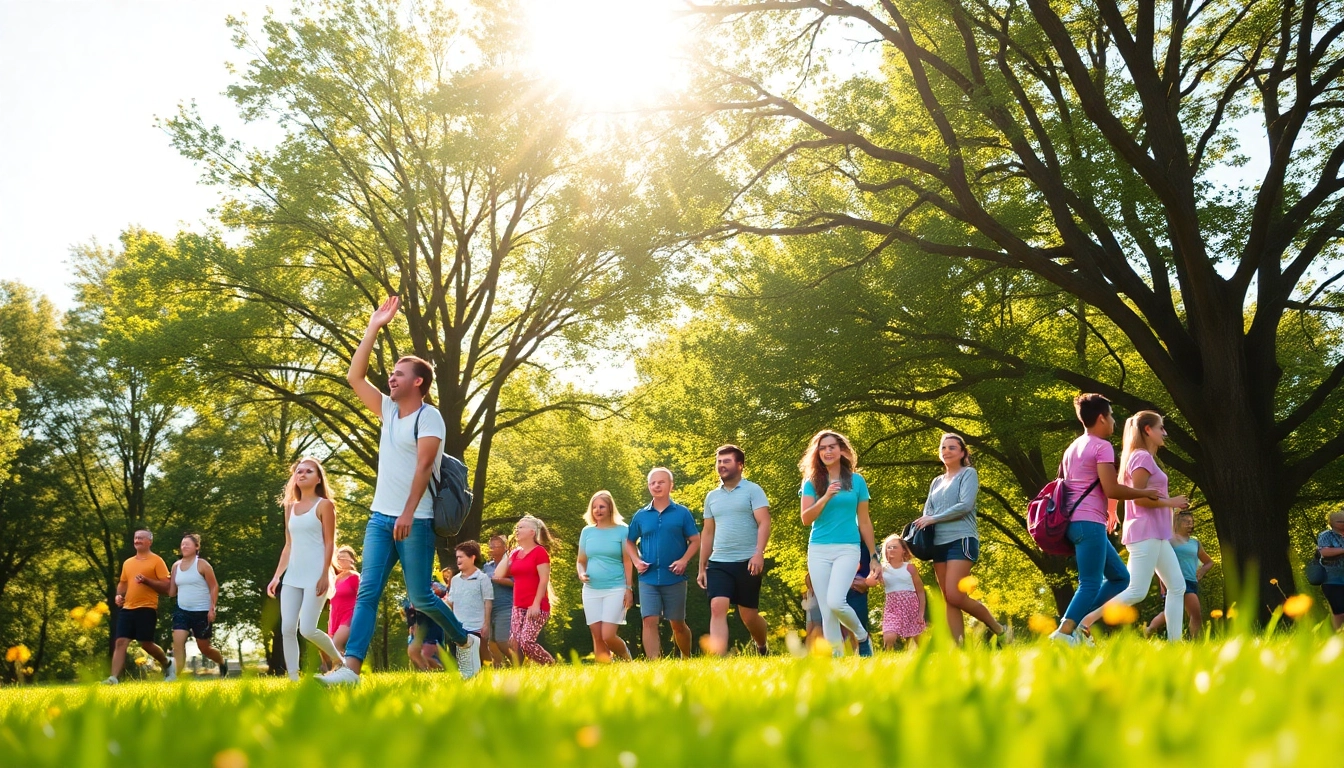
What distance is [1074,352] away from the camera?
24781 millimetres

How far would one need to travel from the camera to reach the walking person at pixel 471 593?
45.3 ft

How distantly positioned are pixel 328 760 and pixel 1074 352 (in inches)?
1004

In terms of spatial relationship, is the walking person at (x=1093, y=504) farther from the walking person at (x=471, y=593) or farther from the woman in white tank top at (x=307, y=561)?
the walking person at (x=471, y=593)

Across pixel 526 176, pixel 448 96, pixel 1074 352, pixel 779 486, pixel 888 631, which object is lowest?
pixel 888 631

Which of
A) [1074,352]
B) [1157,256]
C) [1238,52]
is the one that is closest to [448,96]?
[1157,256]

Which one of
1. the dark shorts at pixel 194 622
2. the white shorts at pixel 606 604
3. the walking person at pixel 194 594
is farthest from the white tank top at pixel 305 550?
the dark shorts at pixel 194 622

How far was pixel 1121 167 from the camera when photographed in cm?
1639

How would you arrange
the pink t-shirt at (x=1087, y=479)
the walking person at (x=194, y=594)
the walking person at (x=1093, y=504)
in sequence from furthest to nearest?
the walking person at (x=194, y=594) → the pink t-shirt at (x=1087, y=479) → the walking person at (x=1093, y=504)

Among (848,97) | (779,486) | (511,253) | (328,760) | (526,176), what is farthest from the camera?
(511,253)

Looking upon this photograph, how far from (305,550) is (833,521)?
4544 millimetres

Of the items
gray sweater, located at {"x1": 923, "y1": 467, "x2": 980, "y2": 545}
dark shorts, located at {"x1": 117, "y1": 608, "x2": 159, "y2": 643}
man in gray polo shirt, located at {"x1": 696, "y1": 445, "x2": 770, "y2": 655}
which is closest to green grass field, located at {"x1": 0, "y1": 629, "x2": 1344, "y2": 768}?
gray sweater, located at {"x1": 923, "y1": 467, "x2": 980, "y2": 545}

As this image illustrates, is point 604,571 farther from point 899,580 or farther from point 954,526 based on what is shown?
point 899,580

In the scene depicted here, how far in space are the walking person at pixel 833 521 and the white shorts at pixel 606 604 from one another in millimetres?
3031

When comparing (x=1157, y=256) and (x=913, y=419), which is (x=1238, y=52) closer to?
(x=1157, y=256)
